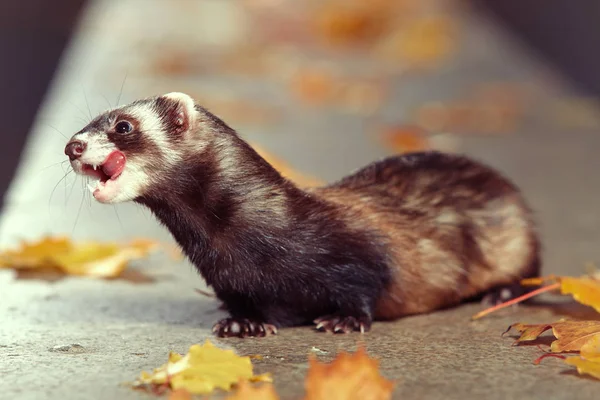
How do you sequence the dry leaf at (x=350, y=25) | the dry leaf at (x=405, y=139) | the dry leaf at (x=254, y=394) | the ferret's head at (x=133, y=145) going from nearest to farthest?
1. the dry leaf at (x=254, y=394)
2. the ferret's head at (x=133, y=145)
3. the dry leaf at (x=405, y=139)
4. the dry leaf at (x=350, y=25)

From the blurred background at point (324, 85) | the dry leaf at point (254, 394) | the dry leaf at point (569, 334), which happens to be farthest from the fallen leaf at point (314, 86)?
the dry leaf at point (254, 394)

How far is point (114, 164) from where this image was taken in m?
3.46

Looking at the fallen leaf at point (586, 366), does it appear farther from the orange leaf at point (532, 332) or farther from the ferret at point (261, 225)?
the ferret at point (261, 225)

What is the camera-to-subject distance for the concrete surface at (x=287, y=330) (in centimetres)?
308

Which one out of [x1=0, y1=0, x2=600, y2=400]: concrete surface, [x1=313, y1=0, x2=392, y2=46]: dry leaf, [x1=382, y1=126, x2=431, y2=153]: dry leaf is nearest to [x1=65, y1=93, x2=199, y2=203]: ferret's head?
[x1=0, y1=0, x2=600, y2=400]: concrete surface

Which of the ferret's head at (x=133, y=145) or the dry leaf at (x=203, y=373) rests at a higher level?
the ferret's head at (x=133, y=145)

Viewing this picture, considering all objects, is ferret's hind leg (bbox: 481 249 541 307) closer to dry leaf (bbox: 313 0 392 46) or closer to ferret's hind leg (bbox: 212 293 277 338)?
ferret's hind leg (bbox: 212 293 277 338)

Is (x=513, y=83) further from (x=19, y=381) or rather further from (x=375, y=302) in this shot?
(x=19, y=381)

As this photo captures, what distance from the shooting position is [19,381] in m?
3.04

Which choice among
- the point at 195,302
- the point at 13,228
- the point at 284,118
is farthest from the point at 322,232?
the point at 284,118

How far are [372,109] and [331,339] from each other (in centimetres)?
497

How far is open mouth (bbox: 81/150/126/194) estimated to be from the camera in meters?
3.44

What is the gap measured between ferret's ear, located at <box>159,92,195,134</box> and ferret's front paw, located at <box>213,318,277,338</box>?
672mm

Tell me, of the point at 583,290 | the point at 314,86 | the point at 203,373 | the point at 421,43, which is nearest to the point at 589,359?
the point at 583,290
